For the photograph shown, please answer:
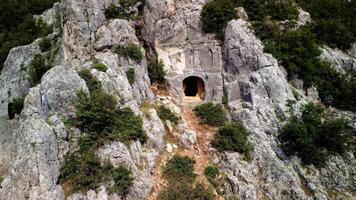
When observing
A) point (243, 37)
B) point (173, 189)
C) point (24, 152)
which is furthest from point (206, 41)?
point (24, 152)

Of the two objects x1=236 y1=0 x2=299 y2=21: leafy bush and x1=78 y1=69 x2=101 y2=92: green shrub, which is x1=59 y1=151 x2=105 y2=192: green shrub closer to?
x1=78 y1=69 x2=101 y2=92: green shrub

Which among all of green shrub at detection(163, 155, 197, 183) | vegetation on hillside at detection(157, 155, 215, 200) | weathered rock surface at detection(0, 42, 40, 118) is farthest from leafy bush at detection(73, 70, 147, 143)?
Result: weathered rock surface at detection(0, 42, 40, 118)

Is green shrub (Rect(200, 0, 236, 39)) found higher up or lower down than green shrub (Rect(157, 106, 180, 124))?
higher up

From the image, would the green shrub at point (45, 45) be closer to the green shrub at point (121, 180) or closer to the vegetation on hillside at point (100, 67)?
the vegetation on hillside at point (100, 67)

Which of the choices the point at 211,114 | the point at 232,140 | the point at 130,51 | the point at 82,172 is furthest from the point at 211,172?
the point at 130,51

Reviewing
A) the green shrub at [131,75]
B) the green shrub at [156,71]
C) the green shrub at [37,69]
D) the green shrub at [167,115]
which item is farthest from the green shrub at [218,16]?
the green shrub at [37,69]

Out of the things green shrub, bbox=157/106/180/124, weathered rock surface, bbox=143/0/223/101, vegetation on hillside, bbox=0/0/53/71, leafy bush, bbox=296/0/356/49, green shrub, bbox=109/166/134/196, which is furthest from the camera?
vegetation on hillside, bbox=0/0/53/71
